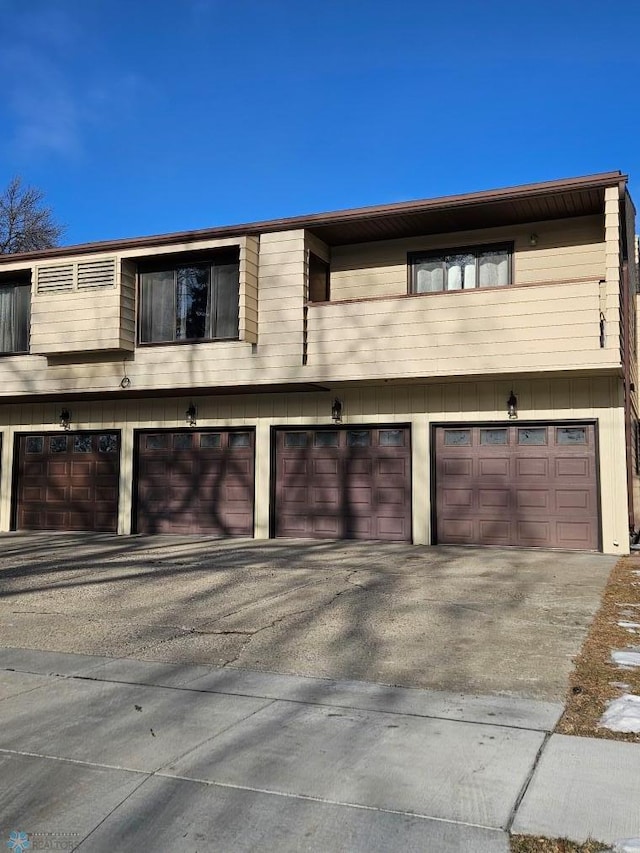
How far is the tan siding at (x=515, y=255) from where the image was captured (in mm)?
13000

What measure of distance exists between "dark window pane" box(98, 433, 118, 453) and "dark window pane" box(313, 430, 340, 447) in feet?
15.0

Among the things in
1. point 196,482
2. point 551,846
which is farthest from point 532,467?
point 551,846

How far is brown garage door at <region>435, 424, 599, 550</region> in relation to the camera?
12633mm

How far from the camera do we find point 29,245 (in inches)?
1273

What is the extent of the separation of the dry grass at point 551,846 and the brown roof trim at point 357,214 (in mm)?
10611

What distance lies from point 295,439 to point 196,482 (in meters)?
2.32

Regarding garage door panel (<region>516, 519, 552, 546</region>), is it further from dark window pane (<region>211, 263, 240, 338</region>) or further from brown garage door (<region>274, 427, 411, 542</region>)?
dark window pane (<region>211, 263, 240, 338</region>)

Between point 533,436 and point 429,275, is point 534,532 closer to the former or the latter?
point 533,436

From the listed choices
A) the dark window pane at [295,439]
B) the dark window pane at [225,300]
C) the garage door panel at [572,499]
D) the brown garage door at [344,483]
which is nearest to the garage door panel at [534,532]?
the garage door panel at [572,499]

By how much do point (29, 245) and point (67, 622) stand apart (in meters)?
28.7

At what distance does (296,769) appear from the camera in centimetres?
369

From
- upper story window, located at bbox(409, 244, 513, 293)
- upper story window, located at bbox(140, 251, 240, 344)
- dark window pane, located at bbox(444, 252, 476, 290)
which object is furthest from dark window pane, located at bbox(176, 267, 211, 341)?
dark window pane, located at bbox(444, 252, 476, 290)

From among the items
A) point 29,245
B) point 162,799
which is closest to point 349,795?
point 162,799

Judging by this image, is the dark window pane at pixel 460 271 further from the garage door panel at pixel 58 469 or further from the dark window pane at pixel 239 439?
the garage door panel at pixel 58 469
